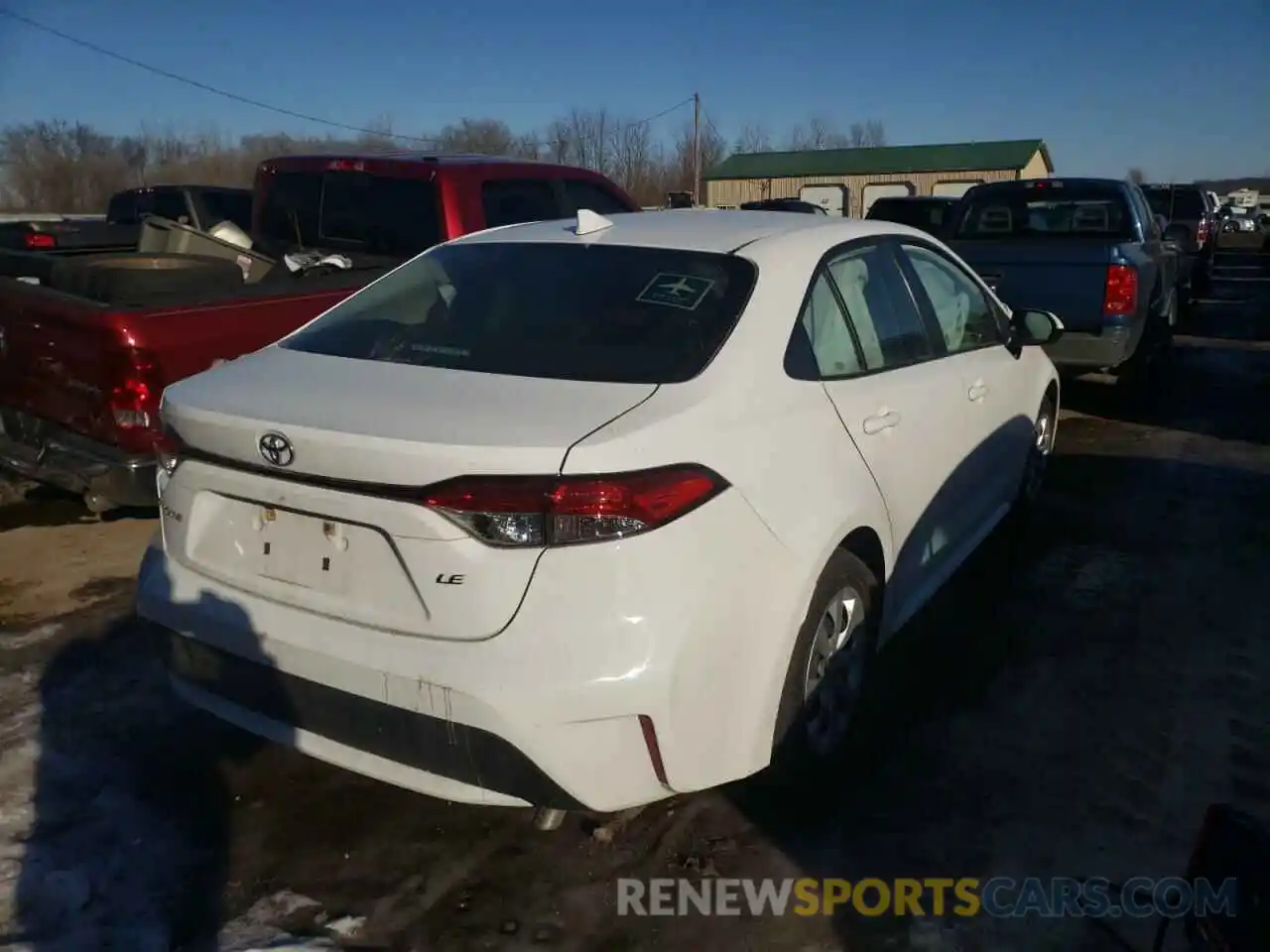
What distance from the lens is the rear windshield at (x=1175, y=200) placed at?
19.2 meters

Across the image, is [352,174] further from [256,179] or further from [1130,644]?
[1130,644]

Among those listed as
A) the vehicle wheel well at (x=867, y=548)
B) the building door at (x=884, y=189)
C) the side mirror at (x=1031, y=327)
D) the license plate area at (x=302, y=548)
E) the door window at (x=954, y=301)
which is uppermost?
the building door at (x=884, y=189)

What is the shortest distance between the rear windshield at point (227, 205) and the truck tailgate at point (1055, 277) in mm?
7359

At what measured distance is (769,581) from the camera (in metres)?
2.56

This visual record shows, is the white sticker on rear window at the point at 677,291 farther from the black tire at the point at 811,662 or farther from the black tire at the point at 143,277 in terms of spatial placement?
the black tire at the point at 143,277

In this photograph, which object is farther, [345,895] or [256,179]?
[256,179]

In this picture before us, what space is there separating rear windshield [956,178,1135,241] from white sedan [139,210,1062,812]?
6457mm

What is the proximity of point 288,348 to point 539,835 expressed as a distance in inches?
63.6

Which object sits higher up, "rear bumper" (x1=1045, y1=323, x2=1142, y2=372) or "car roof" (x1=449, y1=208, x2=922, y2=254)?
"car roof" (x1=449, y1=208, x2=922, y2=254)

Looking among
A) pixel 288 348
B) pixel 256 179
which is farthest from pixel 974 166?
pixel 288 348

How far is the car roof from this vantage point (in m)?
3.35

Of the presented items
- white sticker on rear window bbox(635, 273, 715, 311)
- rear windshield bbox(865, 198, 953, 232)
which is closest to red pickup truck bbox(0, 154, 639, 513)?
white sticker on rear window bbox(635, 273, 715, 311)

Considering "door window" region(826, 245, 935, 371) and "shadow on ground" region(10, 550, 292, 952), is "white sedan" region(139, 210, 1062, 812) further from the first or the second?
"shadow on ground" region(10, 550, 292, 952)

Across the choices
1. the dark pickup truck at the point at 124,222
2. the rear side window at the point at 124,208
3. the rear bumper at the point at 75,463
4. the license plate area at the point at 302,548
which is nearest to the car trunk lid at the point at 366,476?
the license plate area at the point at 302,548
